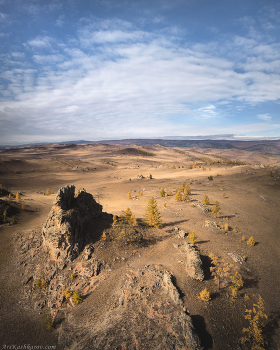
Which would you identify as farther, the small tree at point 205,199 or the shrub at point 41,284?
the small tree at point 205,199

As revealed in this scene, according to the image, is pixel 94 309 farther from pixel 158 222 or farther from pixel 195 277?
pixel 158 222

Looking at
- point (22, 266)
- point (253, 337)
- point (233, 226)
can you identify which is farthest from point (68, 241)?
point (233, 226)

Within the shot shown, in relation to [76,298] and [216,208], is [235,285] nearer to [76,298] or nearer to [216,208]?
[76,298]

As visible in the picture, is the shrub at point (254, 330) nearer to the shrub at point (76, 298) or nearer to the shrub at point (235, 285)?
the shrub at point (235, 285)

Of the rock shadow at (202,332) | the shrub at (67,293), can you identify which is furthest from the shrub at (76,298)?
the rock shadow at (202,332)

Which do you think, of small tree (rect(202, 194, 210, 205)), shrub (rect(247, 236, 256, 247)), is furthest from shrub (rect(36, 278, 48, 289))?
small tree (rect(202, 194, 210, 205))

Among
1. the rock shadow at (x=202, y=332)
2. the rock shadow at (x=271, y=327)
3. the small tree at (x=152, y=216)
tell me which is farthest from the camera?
the small tree at (x=152, y=216)
